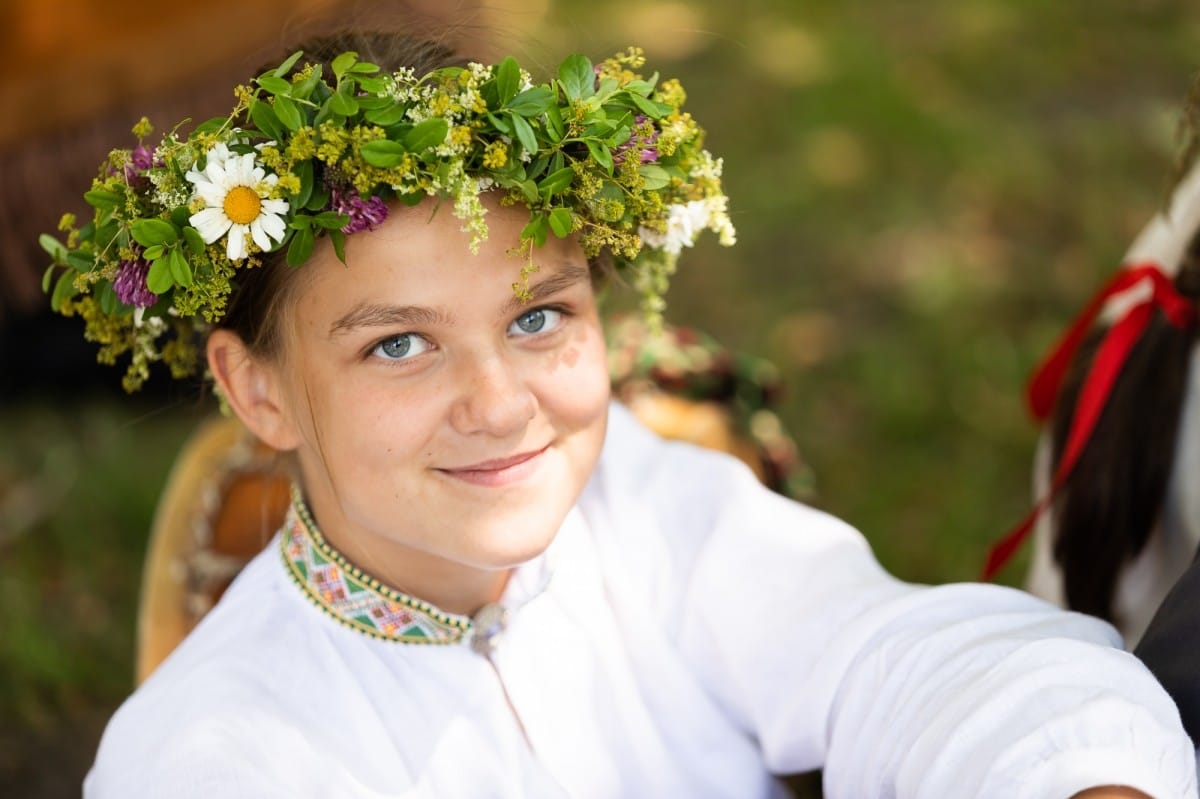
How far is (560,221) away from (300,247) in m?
0.30

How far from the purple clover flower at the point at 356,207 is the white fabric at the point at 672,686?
608mm

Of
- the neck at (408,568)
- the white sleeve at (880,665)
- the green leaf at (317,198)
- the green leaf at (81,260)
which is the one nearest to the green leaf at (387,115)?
the green leaf at (317,198)

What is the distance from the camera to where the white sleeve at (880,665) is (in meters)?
1.39

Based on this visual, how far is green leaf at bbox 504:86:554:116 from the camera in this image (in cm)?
146

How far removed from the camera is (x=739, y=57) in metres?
5.13

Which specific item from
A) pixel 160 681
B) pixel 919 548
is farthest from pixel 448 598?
pixel 919 548

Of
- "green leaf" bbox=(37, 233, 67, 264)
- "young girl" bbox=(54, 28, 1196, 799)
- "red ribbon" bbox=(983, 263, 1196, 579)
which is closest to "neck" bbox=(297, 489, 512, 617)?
"young girl" bbox=(54, 28, 1196, 799)

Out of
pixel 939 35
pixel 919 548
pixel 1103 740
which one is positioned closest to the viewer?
pixel 1103 740

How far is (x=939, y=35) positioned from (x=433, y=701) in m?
4.09

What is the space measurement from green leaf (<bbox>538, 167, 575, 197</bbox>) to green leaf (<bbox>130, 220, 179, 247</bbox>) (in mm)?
424

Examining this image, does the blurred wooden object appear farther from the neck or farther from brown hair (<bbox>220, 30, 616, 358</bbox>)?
brown hair (<bbox>220, 30, 616, 358</bbox>)

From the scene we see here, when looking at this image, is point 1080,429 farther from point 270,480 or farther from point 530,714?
point 270,480

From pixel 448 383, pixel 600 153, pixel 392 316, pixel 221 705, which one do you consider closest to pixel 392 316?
pixel 392 316

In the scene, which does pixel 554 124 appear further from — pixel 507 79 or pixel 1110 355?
pixel 1110 355
